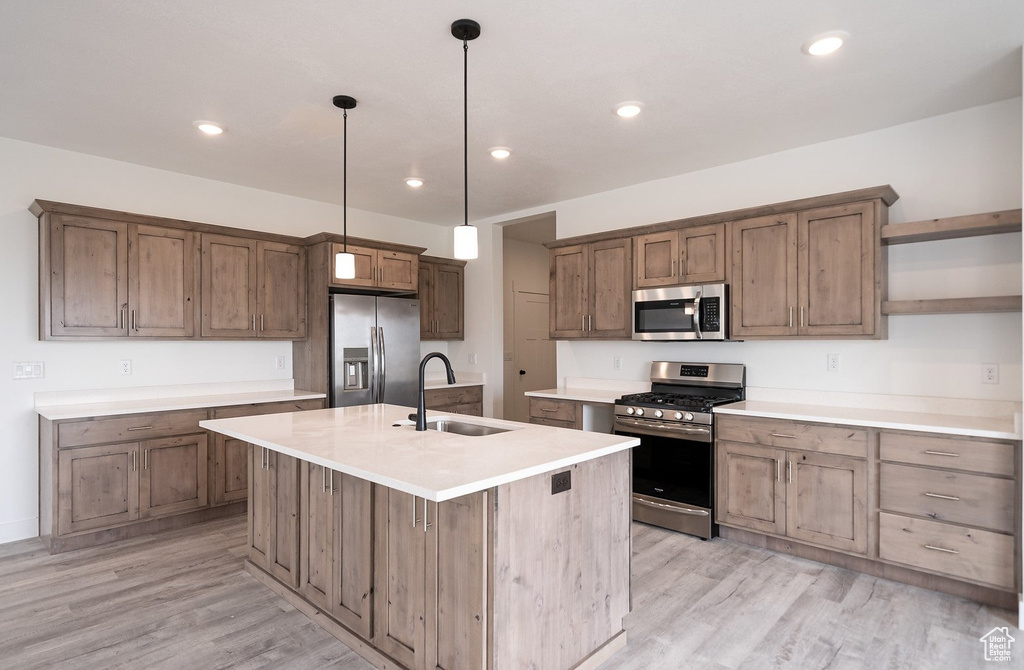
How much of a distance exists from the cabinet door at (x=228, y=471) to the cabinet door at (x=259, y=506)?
1.09 m

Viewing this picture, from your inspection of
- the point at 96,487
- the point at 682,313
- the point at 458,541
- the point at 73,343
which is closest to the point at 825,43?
the point at 682,313

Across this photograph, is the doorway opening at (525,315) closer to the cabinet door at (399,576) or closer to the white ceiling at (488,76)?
the white ceiling at (488,76)

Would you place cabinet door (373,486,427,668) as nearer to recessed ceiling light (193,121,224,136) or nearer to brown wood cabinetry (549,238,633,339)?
recessed ceiling light (193,121,224,136)

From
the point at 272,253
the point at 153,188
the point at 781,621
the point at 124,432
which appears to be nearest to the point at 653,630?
the point at 781,621

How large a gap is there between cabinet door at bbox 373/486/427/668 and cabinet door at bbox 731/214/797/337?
8.58ft

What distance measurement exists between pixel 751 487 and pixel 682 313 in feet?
4.06

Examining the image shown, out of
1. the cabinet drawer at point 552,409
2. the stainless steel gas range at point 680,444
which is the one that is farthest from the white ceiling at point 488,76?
the cabinet drawer at point 552,409

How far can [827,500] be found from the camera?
311 centimetres

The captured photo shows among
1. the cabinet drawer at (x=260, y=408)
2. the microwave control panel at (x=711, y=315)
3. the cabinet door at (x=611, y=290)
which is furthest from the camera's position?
the cabinet door at (x=611, y=290)

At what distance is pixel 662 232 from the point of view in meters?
4.11

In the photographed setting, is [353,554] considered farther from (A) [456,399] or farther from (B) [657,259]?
(A) [456,399]

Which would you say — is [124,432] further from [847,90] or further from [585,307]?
[847,90]

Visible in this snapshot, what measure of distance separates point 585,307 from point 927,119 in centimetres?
248

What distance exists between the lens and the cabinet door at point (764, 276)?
347cm
